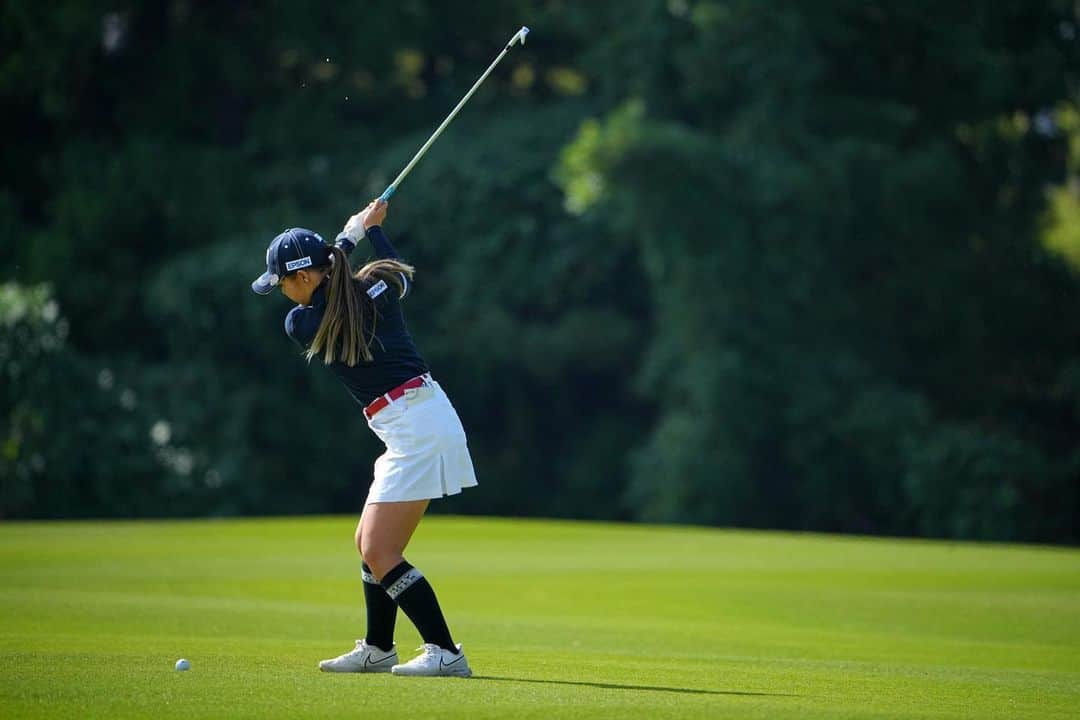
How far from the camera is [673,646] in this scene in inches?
426

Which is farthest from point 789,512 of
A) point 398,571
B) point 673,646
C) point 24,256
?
point 398,571

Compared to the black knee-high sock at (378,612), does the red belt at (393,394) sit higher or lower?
higher

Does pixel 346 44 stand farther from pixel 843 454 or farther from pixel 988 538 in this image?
pixel 988 538

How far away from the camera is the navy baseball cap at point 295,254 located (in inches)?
312

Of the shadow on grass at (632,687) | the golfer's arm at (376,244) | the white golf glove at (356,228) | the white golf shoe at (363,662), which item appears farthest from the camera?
the white golf glove at (356,228)

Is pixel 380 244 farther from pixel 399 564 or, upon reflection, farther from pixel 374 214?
pixel 399 564

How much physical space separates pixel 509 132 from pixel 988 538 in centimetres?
1193

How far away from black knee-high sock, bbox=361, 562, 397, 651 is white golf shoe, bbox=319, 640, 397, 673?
0.12 ft

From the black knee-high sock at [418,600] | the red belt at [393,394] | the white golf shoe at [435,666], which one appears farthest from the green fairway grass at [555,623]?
the red belt at [393,394]

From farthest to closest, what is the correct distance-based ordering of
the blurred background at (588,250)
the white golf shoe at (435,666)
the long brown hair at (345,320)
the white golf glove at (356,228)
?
the blurred background at (588,250) < the white golf glove at (356,228) < the white golf shoe at (435,666) < the long brown hair at (345,320)

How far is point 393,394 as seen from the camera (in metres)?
7.98

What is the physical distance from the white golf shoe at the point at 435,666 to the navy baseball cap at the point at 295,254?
187 cm

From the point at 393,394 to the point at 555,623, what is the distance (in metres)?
4.64

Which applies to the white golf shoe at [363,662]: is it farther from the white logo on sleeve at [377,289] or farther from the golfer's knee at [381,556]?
the white logo on sleeve at [377,289]
